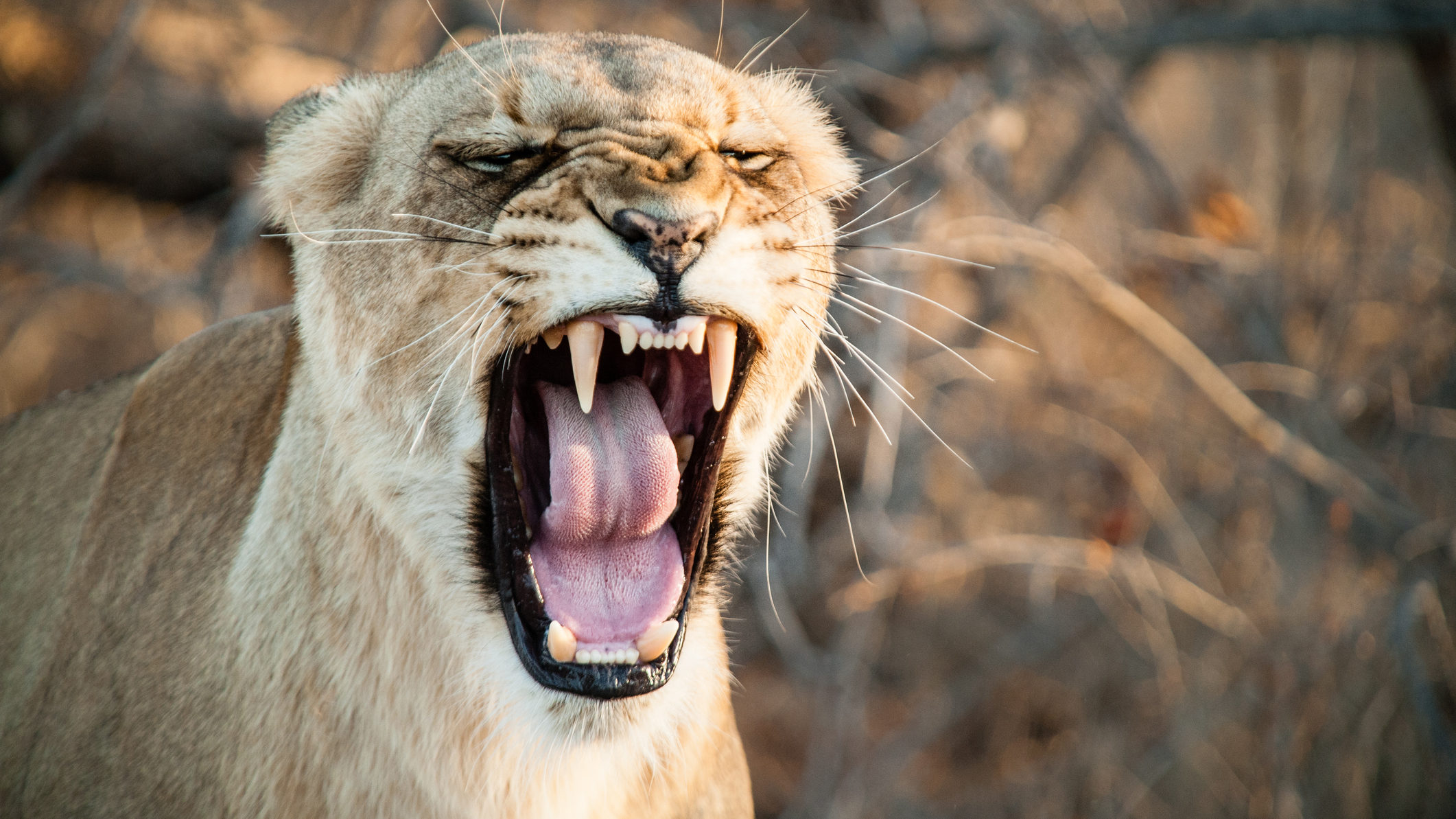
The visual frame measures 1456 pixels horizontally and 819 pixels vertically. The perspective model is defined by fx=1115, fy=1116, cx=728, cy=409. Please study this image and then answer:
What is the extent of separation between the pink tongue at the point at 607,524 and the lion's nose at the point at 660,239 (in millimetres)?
366

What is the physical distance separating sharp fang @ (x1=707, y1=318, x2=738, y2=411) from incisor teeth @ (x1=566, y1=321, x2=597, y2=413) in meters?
0.16

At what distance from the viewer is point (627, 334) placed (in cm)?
148

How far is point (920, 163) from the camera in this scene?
11.1ft

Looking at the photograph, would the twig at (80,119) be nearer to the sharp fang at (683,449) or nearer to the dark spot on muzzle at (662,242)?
the sharp fang at (683,449)

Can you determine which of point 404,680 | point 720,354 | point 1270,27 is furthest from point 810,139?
point 1270,27

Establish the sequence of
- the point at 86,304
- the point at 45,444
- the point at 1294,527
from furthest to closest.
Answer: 1. the point at 86,304
2. the point at 1294,527
3. the point at 45,444

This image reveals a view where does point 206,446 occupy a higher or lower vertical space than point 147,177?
lower

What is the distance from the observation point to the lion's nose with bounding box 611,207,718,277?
1.41m

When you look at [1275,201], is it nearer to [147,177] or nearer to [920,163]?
[920,163]

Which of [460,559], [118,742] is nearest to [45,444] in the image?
[118,742]

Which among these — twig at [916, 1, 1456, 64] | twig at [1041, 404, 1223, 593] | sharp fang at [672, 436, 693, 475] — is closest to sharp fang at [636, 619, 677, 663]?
sharp fang at [672, 436, 693, 475]

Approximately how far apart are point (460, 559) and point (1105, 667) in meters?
3.29

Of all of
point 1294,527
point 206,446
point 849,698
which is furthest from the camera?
point 1294,527

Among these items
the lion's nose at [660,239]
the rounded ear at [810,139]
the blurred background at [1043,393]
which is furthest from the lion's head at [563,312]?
the blurred background at [1043,393]
